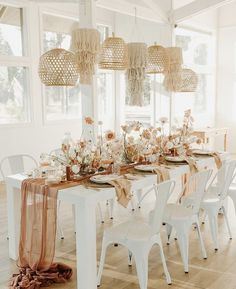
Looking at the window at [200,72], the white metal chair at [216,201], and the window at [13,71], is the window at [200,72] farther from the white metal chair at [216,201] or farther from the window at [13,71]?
the white metal chair at [216,201]

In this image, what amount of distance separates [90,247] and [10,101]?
4.62m

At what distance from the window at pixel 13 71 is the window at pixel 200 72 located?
369 cm

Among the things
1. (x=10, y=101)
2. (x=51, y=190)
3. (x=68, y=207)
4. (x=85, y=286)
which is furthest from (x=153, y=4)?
(x=85, y=286)

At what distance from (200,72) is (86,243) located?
25.1ft

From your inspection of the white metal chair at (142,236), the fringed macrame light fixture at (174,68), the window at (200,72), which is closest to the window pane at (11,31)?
the fringed macrame light fixture at (174,68)

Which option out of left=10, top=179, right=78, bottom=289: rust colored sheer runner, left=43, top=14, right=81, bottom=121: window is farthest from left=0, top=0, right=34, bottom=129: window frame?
left=10, top=179, right=78, bottom=289: rust colored sheer runner

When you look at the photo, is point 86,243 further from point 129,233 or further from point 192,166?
point 192,166

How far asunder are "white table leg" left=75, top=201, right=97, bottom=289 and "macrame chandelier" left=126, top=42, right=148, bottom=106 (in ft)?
5.79

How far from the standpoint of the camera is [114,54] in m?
3.89

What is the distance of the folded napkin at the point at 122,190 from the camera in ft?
9.99

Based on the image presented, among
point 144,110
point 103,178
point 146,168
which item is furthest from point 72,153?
point 144,110

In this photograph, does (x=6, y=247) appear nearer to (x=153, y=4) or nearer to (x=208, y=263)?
(x=208, y=263)

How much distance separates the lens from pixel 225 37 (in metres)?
9.88

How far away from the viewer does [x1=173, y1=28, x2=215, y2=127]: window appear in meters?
9.34
